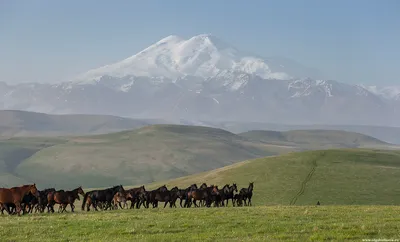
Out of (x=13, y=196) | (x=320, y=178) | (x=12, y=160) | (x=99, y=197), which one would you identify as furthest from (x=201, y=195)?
(x=12, y=160)

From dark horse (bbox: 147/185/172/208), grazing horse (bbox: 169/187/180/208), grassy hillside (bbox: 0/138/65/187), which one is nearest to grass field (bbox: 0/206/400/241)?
dark horse (bbox: 147/185/172/208)

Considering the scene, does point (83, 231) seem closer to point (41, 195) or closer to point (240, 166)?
point (41, 195)

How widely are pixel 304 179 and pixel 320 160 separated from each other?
12.1 meters

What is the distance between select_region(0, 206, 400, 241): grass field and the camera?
1823cm

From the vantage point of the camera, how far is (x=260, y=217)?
79.6ft

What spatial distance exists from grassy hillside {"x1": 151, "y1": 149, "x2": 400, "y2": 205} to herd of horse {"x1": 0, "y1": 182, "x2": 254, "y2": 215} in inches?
496

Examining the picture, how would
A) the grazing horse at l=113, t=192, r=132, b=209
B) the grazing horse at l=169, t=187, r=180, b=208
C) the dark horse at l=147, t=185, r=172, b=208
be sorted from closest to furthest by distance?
the grazing horse at l=113, t=192, r=132, b=209
the dark horse at l=147, t=185, r=172, b=208
the grazing horse at l=169, t=187, r=180, b=208

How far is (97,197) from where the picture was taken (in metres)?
34.9

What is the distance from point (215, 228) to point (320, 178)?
4180 cm

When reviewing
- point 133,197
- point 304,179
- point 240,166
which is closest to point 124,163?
point 240,166

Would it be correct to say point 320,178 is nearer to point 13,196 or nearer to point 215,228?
point 13,196

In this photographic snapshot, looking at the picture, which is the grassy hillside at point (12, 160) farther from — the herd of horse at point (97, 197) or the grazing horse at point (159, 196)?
the grazing horse at point (159, 196)

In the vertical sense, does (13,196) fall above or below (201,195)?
above

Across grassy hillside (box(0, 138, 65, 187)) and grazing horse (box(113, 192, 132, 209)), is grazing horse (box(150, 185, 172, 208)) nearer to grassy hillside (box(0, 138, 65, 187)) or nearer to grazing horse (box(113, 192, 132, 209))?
grazing horse (box(113, 192, 132, 209))
